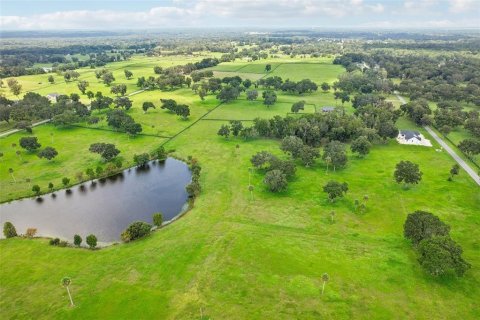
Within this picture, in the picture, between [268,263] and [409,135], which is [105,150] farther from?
[409,135]

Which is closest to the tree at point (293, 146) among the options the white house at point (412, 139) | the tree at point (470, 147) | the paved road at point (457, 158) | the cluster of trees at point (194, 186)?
the cluster of trees at point (194, 186)

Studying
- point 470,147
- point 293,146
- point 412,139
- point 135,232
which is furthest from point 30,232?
point 470,147

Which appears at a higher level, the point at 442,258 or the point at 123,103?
the point at 123,103

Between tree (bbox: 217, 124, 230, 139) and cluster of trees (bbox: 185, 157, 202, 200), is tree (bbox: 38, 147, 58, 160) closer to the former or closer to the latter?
cluster of trees (bbox: 185, 157, 202, 200)

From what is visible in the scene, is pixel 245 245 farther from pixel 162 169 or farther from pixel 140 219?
pixel 162 169

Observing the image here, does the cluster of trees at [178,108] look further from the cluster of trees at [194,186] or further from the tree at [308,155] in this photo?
the tree at [308,155]

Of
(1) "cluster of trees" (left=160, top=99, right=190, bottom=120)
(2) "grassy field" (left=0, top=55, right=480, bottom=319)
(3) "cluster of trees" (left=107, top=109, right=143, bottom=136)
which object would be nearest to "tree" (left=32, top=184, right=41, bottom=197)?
(2) "grassy field" (left=0, top=55, right=480, bottom=319)
